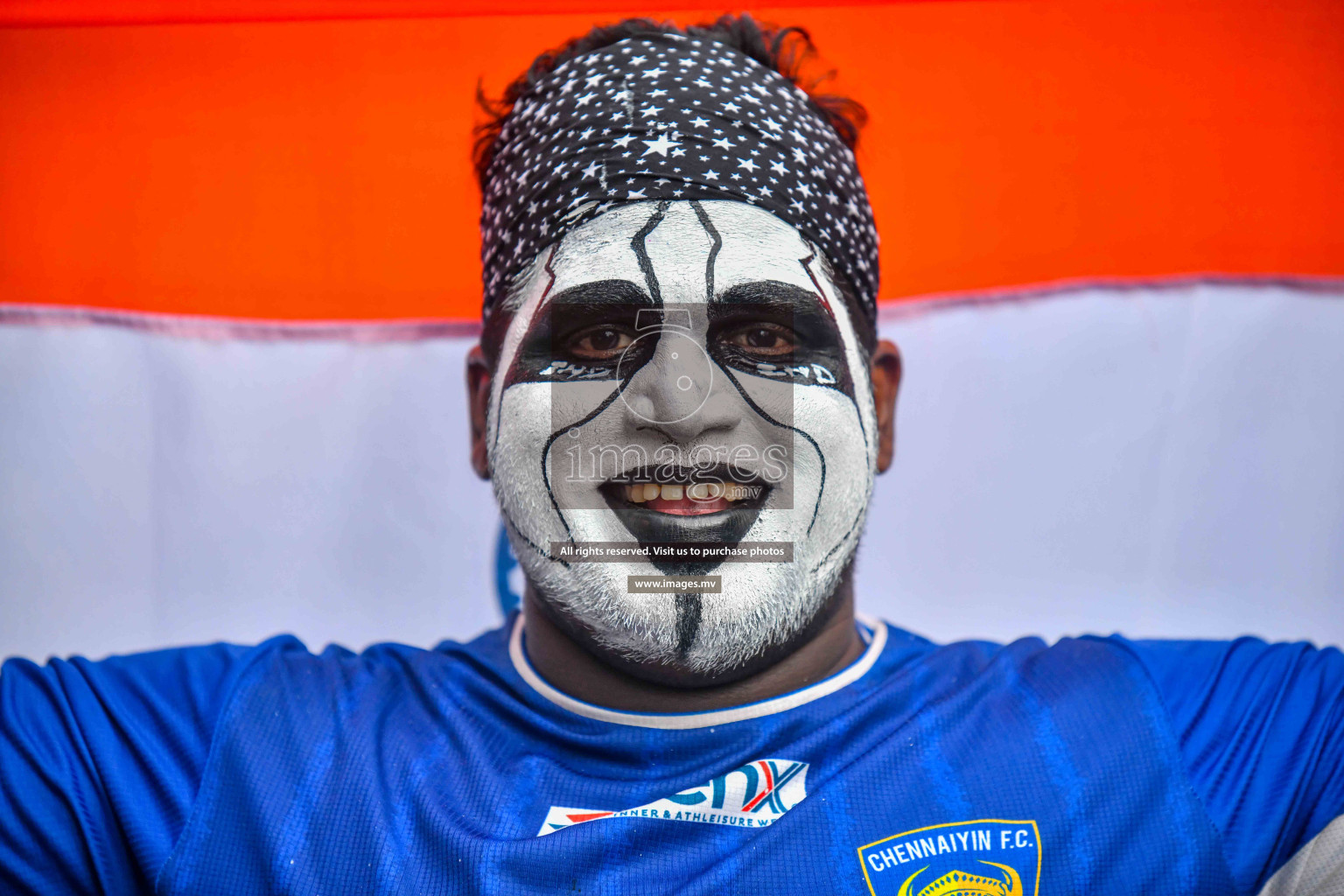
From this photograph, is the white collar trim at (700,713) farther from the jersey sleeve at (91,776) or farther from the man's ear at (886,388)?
the jersey sleeve at (91,776)

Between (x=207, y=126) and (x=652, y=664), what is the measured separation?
192cm

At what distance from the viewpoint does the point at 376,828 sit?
1.73m

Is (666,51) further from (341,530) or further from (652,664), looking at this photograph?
(341,530)

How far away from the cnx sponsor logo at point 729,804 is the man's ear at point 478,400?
29.1 inches

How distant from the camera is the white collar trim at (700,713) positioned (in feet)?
6.20

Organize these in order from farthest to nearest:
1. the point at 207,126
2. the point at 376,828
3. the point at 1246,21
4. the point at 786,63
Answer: the point at 207,126, the point at 1246,21, the point at 786,63, the point at 376,828

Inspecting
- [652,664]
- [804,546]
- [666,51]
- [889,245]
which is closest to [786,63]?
[666,51]

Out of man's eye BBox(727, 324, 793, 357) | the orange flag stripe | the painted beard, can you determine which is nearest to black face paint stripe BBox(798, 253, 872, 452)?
the painted beard

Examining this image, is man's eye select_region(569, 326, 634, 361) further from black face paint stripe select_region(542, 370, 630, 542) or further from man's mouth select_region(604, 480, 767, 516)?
man's mouth select_region(604, 480, 767, 516)

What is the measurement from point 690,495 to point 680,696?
0.41m

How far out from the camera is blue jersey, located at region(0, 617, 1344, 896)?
169 centimetres

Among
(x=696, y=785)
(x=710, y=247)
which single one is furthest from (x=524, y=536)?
(x=710, y=247)

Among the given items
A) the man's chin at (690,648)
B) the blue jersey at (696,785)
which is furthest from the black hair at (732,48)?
the blue jersey at (696,785)

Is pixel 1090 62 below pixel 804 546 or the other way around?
the other way around
